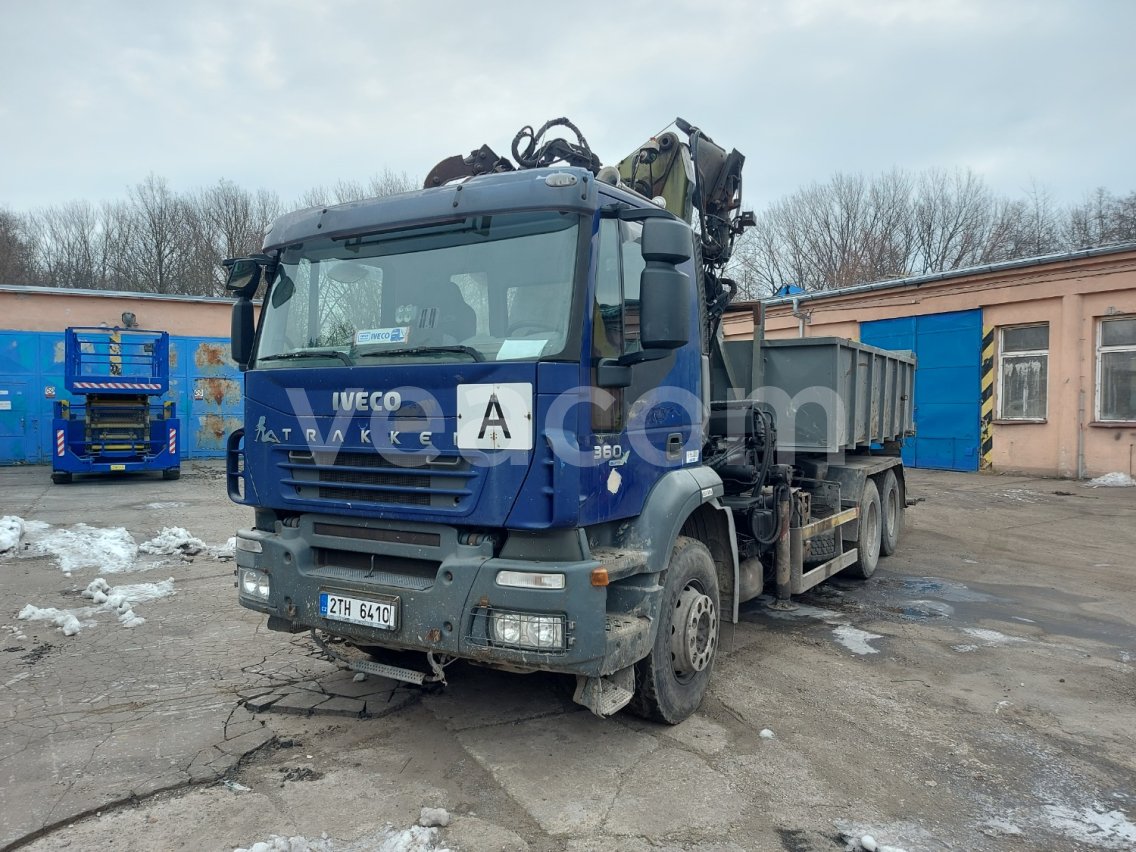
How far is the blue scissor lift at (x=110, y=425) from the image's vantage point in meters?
14.4

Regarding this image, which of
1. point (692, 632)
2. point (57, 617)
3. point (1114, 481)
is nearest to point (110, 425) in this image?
point (57, 617)

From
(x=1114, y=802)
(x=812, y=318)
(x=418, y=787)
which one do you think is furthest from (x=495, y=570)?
(x=812, y=318)

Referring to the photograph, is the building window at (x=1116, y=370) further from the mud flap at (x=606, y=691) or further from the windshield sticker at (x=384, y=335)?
the windshield sticker at (x=384, y=335)

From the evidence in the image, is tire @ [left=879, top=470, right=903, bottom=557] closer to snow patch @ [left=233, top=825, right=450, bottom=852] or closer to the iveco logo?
the iveco logo

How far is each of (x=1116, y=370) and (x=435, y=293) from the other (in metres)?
15.0

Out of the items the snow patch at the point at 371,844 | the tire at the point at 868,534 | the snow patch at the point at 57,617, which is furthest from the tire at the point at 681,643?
the snow patch at the point at 57,617

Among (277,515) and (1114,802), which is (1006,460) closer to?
(1114,802)

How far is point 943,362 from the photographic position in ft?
55.4

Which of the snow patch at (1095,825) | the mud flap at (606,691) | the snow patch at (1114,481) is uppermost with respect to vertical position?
the snow patch at (1114,481)

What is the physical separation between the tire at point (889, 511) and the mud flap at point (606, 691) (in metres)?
5.35

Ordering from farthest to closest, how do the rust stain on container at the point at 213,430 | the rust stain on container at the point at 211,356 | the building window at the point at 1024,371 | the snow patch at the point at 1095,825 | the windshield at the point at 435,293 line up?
1. the rust stain on container at the point at 213,430
2. the rust stain on container at the point at 211,356
3. the building window at the point at 1024,371
4. the windshield at the point at 435,293
5. the snow patch at the point at 1095,825

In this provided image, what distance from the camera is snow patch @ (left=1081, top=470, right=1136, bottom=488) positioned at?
13.8m

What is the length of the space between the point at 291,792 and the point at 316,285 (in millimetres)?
2488

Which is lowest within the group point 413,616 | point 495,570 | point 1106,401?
point 413,616
